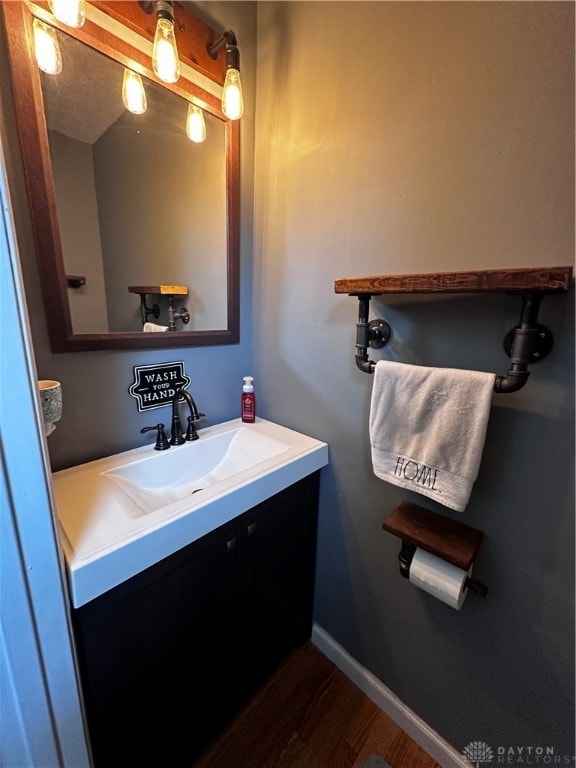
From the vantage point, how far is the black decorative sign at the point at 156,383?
3.31ft

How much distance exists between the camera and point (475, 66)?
2.16 feet

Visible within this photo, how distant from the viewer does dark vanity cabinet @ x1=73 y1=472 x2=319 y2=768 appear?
661 millimetres

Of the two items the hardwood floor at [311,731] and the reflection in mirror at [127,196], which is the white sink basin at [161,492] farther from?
the hardwood floor at [311,731]

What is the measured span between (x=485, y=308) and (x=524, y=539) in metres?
0.55

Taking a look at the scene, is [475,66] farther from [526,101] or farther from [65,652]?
[65,652]

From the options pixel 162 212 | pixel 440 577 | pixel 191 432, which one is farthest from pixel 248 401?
pixel 440 577

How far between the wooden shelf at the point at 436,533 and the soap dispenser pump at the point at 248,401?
639mm

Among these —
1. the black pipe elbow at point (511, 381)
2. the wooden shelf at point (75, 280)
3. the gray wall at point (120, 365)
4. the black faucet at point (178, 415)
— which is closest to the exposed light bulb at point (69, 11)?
the gray wall at point (120, 365)

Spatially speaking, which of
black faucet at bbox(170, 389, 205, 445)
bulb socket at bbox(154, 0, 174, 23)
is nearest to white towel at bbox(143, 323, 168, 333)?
black faucet at bbox(170, 389, 205, 445)

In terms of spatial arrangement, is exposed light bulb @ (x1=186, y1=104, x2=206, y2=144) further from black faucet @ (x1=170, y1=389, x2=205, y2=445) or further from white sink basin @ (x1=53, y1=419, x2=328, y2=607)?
white sink basin @ (x1=53, y1=419, x2=328, y2=607)

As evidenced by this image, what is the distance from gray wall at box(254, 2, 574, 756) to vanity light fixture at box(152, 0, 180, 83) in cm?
37

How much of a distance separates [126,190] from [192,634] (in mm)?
1261

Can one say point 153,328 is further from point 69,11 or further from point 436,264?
point 436,264

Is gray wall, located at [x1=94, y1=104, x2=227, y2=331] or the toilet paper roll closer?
the toilet paper roll
